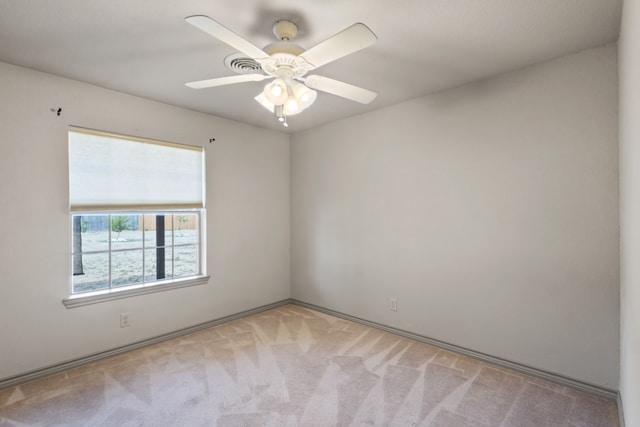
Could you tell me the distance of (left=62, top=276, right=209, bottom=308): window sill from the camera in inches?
106

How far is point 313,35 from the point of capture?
2.00 metres

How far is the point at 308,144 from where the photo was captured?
416 cm

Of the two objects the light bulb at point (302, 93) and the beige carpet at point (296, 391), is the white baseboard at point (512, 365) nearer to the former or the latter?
the beige carpet at point (296, 391)

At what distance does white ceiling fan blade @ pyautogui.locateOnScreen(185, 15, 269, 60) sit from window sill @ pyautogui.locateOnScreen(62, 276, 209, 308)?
2.44 meters

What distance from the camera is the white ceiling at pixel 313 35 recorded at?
1742 millimetres

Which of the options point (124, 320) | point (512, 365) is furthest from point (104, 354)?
point (512, 365)

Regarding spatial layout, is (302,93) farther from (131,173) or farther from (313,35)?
(131,173)

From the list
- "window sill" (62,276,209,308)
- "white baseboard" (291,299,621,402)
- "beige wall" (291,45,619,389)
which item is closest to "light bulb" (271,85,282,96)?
"beige wall" (291,45,619,389)

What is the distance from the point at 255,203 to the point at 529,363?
3.12 meters

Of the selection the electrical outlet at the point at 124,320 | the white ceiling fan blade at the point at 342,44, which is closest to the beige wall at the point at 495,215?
the white ceiling fan blade at the point at 342,44

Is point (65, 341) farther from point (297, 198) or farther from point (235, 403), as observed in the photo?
point (297, 198)

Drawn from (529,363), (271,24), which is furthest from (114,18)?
(529,363)

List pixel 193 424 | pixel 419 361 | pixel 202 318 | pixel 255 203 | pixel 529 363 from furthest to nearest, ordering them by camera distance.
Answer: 1. pixel 255 203
2. pixel 202 318
3. pixel 419 361
4. pixel 529 363
5. pixel 193 424

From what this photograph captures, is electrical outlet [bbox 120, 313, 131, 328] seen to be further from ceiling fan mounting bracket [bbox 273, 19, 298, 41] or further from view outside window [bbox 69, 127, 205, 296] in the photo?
ceiling fan mounting bracket [bbox 273, 19, 298, 41]
